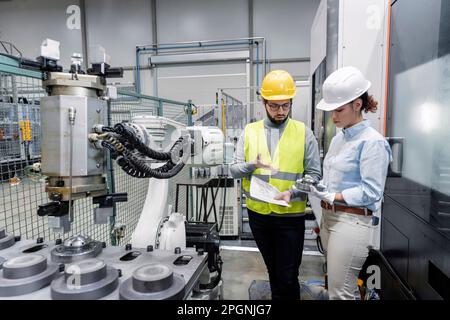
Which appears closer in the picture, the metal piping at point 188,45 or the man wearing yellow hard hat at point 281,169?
the man wearing yellow hard hat at point 281,169

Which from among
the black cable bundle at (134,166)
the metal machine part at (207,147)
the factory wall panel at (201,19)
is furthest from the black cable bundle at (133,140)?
the factory wall panel at (201,19)

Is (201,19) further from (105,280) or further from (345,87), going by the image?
(105,280)

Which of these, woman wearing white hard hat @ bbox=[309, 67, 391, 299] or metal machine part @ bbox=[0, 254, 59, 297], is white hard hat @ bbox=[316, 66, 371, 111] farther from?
metal machine part @ bbox=[0, 254, 59, 297]

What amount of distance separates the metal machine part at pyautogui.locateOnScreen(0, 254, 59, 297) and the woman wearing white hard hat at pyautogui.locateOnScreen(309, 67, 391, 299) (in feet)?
3.29

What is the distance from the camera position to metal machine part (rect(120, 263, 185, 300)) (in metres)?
0.61

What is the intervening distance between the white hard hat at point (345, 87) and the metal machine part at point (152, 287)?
3.25ft

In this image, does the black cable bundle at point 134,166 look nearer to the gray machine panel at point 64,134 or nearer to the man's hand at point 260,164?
the gray machine panel at point 64,134

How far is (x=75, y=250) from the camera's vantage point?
817mm

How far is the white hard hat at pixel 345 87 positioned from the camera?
124cm

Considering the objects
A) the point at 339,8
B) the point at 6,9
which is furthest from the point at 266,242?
the point at 6,9

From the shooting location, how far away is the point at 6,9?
6.89 meters

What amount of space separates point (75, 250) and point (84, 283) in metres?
0.22

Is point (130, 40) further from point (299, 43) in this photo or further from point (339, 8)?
point (339, 8)

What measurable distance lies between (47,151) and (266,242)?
1143mm
